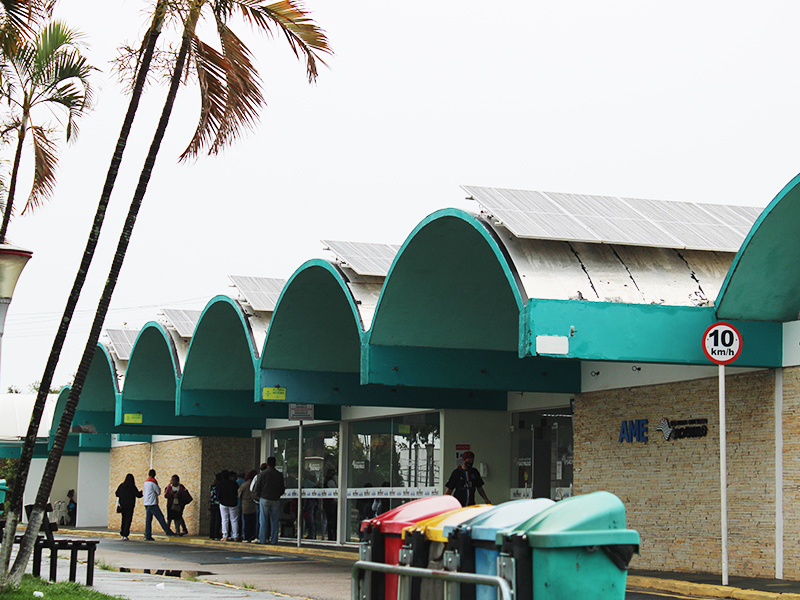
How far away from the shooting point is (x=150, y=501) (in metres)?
28.1

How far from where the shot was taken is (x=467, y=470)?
17.1 meters

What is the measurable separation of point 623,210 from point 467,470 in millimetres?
4729

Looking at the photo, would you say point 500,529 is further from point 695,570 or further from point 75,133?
point 75,133

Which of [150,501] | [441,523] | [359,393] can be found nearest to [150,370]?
[150,501]

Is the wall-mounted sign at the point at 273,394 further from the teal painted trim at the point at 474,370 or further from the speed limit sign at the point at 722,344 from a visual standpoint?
the speed limit sign at the point at 722,344

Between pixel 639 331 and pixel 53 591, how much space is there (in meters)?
7.00

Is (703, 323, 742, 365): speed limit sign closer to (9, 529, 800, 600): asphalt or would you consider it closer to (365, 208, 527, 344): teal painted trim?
(365, 208, 527, 344): teal painted trim

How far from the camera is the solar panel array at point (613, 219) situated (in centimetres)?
1360

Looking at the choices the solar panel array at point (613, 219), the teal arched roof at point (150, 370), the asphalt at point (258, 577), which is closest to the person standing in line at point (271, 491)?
the asphalt at point (258, 577)

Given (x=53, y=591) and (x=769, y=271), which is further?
(x=769, y=271)

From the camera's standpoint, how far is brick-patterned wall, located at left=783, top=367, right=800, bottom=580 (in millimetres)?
12570

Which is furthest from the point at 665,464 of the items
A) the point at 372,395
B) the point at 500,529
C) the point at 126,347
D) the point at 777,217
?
the point at 126,347

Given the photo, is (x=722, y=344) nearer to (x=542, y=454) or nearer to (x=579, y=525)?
(x=542, y=454)

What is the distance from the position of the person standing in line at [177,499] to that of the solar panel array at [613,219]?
17.6 meters
